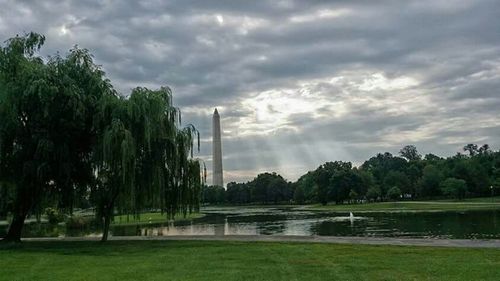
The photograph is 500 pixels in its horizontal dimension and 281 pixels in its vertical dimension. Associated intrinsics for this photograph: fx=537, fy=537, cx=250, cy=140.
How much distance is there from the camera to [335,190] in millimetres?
134875

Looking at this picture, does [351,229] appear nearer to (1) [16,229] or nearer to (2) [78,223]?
(1) [16,229]

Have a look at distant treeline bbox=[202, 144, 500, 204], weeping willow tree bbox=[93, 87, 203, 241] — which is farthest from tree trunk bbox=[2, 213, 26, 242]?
distant treeline bbox=[202, 144, 500, 204]

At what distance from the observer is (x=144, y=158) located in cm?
2609

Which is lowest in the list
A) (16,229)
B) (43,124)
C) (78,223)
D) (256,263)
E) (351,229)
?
(351,229)

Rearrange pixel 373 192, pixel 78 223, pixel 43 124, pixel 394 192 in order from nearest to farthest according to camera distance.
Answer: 1. pixel 43 124
2. pixel 78 223
3. pixel 394 192
4. pixel 373 192

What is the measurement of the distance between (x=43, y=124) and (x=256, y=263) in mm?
14022

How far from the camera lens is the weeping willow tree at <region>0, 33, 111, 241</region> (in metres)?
24.1

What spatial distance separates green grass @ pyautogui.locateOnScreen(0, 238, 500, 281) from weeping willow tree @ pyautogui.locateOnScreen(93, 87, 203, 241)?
410 cm

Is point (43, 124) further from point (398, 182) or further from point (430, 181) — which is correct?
point (398, 182)

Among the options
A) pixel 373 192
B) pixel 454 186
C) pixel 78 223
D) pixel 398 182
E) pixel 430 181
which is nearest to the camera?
pixel 78 223

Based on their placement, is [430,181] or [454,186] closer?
[454,186]

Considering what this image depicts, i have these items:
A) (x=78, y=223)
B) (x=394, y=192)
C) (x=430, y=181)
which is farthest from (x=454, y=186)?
(x=78, y=223)

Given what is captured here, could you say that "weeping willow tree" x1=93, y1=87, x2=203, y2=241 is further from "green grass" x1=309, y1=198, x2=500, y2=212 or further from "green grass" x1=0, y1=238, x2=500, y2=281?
"green grass" x1=309, y1=198, x2=500, y2=212

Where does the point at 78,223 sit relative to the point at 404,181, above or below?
below
